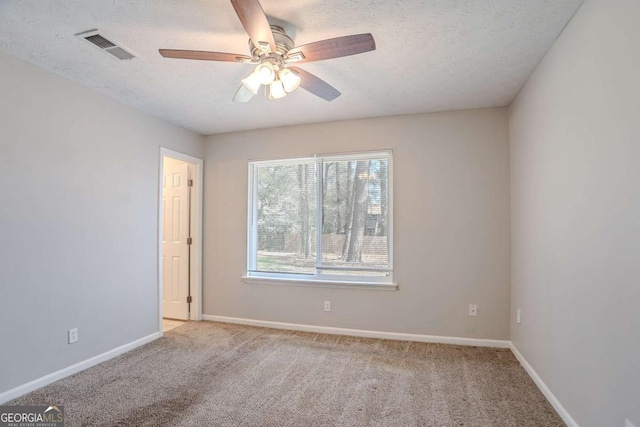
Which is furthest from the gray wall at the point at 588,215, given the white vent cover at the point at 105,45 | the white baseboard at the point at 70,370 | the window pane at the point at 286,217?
the white baseboard at the point at 70,370

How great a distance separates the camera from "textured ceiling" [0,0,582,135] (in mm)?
1787

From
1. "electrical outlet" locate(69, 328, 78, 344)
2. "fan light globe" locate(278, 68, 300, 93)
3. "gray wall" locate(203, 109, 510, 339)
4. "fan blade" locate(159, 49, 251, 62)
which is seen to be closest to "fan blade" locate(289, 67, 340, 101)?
"fan light globe" locate(278, 68, 300, 93)

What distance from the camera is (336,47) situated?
67.9 inches

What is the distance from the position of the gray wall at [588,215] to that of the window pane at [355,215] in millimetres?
1435

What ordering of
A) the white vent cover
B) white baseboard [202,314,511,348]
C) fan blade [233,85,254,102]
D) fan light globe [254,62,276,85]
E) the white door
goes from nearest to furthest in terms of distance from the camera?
fan light globe [254,62,276,85]
the white vent cover
fan blade [233,85,254,102]
white baseboard [202,314,511,348]
the white door

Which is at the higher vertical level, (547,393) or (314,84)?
(314,84)

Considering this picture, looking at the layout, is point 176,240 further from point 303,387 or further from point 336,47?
point 336,47

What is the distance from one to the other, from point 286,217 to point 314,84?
6.75 feet

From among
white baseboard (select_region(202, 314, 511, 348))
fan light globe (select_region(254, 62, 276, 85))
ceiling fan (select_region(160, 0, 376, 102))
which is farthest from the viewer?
white baseboard (select_region(202, 314, 511, 348))

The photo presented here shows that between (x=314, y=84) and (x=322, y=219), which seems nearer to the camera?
(x=314, y=84)

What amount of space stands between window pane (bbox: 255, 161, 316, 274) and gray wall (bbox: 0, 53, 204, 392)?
1.25m

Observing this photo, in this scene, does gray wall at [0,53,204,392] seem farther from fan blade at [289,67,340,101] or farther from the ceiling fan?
fan blade at [289,67,340,101]

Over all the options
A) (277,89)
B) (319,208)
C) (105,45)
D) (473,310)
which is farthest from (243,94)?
(473,310)

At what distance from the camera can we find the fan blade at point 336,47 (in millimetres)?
1618
